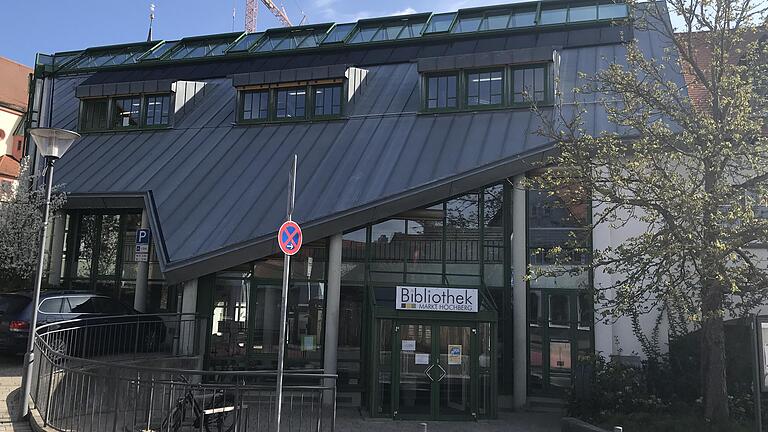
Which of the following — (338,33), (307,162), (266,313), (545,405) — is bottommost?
(545,405)

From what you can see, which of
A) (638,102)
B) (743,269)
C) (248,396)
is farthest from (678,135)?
(248,396)

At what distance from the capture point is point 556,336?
1445 centimetres

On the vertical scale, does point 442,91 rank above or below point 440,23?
below

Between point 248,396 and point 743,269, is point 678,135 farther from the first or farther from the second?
point 248,396

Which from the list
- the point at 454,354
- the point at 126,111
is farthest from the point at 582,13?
the point at 126,111

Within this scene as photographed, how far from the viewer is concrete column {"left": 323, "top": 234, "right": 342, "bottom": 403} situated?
13836 millimetres

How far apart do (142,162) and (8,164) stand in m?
25.3

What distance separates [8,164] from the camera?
37406mm

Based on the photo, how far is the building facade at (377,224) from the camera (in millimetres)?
12953

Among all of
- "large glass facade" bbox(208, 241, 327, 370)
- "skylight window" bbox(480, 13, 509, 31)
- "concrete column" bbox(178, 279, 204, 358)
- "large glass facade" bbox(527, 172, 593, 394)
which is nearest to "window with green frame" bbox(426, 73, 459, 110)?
"large glass facade" bbox(527, 172, 593, 394)

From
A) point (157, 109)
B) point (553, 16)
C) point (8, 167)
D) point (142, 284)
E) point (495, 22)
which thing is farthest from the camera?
point (8, 167)

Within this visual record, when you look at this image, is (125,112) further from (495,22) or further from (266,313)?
(495,22)

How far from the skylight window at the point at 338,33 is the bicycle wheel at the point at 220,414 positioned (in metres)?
16.9

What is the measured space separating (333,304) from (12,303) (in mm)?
6762
